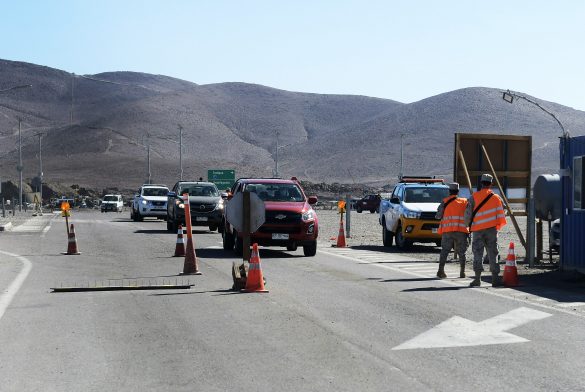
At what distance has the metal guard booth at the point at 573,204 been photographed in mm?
18188

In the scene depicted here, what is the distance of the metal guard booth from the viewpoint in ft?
59.7

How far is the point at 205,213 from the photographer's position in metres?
37.8

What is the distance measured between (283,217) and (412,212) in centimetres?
452

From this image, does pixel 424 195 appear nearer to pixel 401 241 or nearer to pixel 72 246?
pixel 401 241

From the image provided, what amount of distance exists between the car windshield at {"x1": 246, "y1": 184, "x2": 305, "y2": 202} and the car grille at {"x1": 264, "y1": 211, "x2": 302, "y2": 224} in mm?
1348

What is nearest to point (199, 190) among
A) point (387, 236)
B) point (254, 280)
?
point (387, 236)

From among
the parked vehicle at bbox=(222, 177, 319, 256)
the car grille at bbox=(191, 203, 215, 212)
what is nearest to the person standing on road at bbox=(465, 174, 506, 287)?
the parked vehicle at bbox=(222, 177, 319, 256)

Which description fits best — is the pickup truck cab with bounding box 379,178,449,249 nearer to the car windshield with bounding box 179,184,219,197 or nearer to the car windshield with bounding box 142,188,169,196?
the car windshield with bounding box 179,184,219,197

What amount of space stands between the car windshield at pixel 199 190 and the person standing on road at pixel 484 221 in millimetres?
22859

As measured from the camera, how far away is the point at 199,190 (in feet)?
128

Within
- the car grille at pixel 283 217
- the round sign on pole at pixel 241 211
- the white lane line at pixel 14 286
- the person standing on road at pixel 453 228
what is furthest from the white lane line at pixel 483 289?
the white lane line at pixel 14 286

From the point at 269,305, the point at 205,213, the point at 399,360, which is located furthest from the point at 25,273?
the point at 205,213

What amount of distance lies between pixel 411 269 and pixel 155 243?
36.6ft

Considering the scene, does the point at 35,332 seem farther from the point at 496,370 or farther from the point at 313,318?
the point at 496,370
